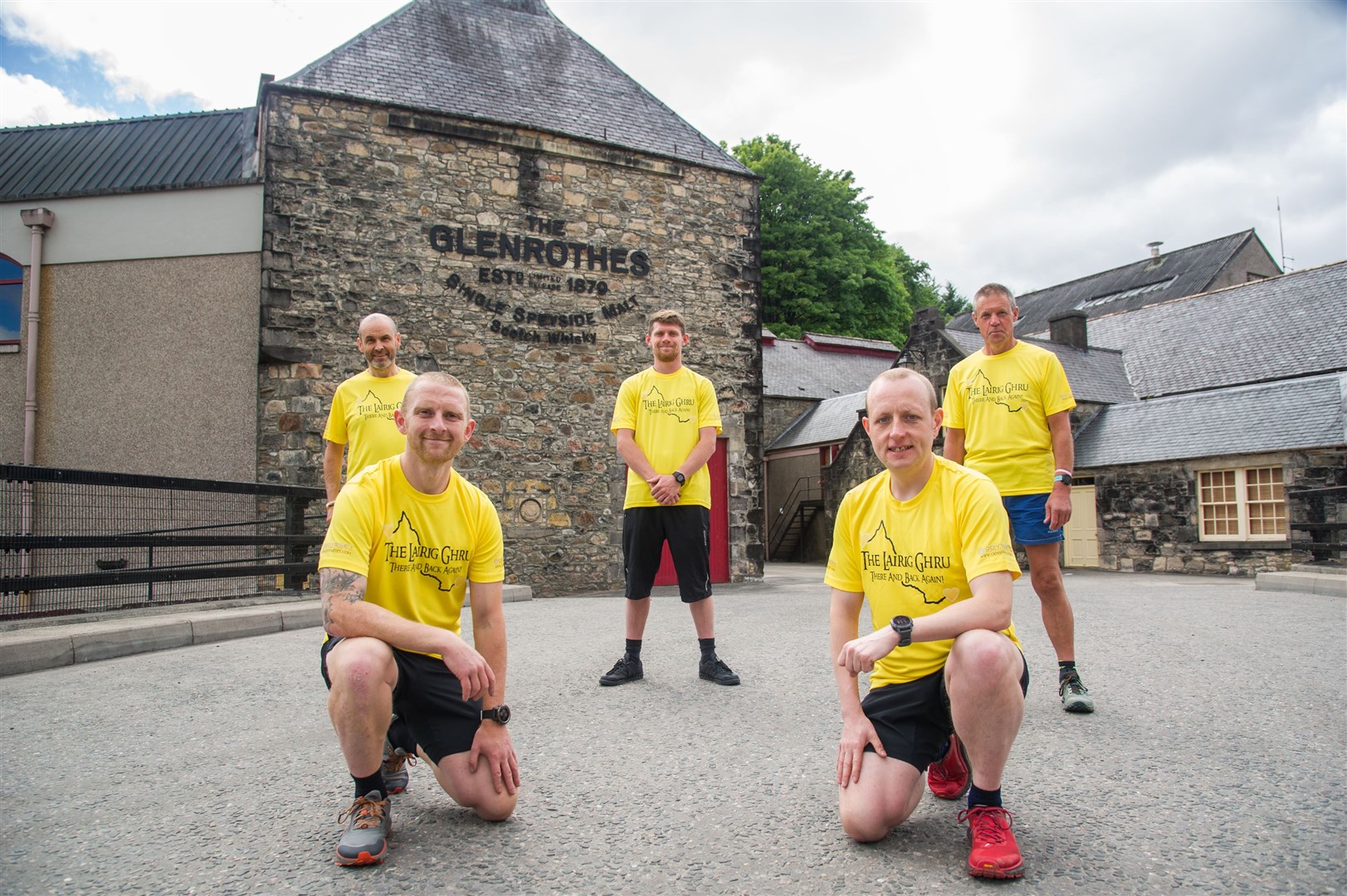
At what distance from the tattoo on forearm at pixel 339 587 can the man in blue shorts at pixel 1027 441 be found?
2.78m

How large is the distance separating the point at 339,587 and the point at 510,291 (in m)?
9.99

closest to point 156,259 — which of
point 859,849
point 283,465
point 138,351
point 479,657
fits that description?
point 138,351

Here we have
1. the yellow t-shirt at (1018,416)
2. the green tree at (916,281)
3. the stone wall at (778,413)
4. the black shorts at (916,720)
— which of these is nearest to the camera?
the black shorts at (916,720)

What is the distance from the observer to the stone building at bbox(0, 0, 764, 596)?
10.9 metres

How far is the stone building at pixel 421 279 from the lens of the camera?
10.9m

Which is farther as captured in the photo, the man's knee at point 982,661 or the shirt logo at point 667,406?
the shirt logo at point 667,406

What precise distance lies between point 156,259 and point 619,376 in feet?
21.7

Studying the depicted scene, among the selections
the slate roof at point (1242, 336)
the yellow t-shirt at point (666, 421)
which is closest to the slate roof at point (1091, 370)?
the slate roof at point (1242, 336)

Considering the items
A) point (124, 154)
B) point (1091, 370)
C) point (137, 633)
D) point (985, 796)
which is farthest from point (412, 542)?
point (1091, 370)

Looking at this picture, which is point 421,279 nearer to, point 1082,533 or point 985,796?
point 985,796

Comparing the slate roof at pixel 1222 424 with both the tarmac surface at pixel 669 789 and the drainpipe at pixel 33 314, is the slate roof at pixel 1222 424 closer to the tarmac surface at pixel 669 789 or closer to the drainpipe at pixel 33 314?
the tarmac surface at pixel 669 789

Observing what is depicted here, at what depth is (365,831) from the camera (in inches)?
87.7

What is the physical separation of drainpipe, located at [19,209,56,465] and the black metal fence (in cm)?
435

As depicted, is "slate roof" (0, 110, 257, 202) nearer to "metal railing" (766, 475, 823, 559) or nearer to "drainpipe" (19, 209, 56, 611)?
"drainpipe" (19, 209, 56, 611)
